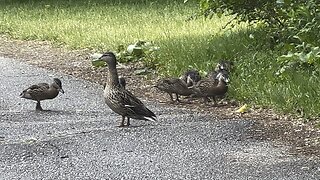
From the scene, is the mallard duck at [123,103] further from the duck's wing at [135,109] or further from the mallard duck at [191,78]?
the mallard duck at [191,78]

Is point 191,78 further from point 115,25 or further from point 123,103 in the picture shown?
point 115,25

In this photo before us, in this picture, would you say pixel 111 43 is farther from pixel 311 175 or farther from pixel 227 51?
pixel 311 175

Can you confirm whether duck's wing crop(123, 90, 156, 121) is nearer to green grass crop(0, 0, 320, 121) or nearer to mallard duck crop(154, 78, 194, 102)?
green grass crop(0, 0, 320, 121)

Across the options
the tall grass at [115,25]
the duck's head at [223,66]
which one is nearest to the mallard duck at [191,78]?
the duck's head at [223,66]

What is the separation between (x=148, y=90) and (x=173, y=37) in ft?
15.9

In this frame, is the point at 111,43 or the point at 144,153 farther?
the point at 111,43

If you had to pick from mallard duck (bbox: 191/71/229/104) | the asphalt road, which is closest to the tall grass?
mallard duck (bbox: 191/71/229/104)

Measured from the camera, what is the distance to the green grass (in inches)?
413

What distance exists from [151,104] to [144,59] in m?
3.92

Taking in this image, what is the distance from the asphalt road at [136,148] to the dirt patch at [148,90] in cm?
22

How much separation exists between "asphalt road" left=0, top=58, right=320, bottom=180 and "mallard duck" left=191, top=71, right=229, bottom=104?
43 cm

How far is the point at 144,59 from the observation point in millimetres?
15164

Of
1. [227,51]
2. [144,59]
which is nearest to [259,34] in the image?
[227,51]

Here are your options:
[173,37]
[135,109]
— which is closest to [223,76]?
[135,109]
